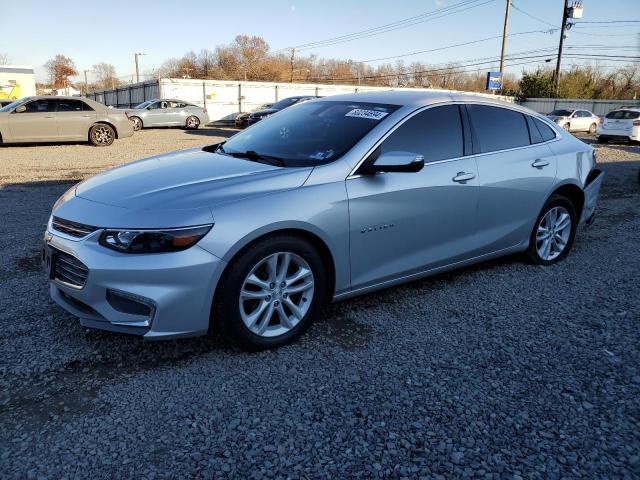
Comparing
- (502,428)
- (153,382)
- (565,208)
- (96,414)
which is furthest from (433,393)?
(565,208)

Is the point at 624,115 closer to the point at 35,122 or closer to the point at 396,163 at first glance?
the point at 35,122

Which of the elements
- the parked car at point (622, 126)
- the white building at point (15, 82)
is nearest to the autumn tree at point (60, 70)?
the white building at point (15, 82)

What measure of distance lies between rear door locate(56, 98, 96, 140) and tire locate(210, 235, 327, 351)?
1441 cm

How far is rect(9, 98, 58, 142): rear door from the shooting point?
1452 centimetres

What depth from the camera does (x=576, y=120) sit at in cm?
2875

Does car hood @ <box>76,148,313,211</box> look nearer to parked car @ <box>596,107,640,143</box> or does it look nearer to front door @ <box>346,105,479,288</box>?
front door @ <box>346,105,479,288</box>

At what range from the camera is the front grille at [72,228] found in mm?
2957

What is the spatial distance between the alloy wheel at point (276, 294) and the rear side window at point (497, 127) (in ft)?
6.43

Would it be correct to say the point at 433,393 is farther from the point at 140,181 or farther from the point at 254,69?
the point at 254,69

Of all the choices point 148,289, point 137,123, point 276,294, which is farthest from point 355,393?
point 137,123

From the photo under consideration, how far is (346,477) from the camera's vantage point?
2201 mm

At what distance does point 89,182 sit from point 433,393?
8.80 ft

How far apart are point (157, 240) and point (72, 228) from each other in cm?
62

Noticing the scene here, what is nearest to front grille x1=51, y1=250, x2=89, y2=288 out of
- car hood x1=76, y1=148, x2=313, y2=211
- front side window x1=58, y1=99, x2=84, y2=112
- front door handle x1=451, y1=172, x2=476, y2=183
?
car hood x1=76, y1=148, x2=313, y2=211
